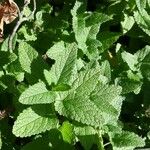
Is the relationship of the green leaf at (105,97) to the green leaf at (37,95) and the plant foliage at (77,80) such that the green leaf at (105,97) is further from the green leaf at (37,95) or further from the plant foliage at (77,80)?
the green leaf at (37,95)

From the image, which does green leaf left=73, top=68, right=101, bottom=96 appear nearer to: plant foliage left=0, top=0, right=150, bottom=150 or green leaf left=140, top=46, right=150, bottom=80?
plant foliage left=0, top=0, right=150, bottom=150

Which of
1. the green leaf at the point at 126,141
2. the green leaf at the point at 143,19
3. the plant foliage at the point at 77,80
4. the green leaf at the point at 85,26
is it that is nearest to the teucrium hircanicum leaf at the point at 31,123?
the plant foliage at the point at 77,80

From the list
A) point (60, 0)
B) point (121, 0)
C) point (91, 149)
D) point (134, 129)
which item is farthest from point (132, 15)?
point (91, 149)

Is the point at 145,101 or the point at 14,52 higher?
the point at 14,52

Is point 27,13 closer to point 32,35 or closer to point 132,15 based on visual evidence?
point 32,35

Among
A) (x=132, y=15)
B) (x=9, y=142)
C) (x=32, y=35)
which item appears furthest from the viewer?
(x=132, y=15)

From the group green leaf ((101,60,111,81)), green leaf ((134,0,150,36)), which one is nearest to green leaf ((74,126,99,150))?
green leaf ((101,60,111,81))

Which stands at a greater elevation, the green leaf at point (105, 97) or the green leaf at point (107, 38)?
the green leaf at point (107, 38)
